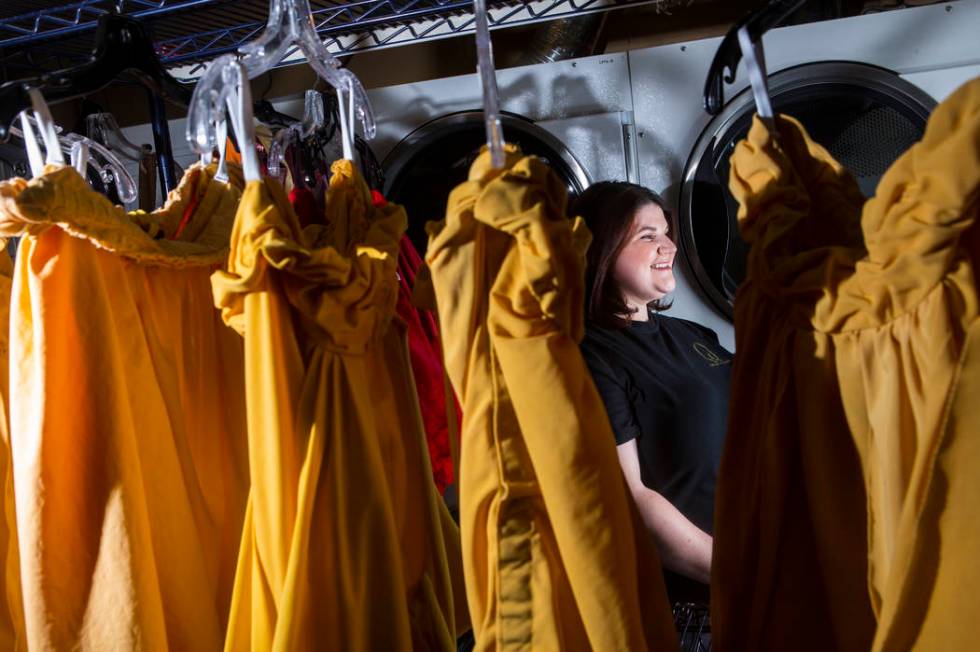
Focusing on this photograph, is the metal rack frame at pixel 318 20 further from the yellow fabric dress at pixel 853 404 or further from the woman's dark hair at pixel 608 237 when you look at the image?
the yellow fabric dress at pixel 853 404

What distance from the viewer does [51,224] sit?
2.83ft

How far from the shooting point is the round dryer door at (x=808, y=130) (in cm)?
154

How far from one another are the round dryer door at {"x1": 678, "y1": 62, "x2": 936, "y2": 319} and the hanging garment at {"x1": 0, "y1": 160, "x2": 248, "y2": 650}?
1023mm

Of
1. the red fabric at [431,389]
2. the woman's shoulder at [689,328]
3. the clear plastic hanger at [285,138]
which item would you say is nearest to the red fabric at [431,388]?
the red fabric at [431,389]

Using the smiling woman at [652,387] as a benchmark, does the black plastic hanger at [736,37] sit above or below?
above

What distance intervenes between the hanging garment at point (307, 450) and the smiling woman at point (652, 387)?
1.69ft

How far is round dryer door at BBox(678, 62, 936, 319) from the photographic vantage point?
5.04ft

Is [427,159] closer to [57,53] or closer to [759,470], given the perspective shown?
[57,53]

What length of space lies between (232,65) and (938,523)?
0.76 metres

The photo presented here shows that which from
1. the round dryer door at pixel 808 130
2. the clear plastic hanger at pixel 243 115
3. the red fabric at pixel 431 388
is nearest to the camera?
the clear plastic hanger at pixel 243 115

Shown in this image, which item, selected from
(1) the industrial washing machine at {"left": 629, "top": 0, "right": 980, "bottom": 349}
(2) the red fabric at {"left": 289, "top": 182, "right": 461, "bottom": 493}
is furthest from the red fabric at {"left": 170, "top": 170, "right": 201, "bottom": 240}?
(1) the industrial washing machine at {"left": 629, "top": 0, "right": 980, "bottom": 349}

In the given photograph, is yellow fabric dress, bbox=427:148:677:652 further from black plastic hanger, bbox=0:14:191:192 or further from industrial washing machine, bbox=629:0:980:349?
industrial washing machine, bbox=629:0:980:349

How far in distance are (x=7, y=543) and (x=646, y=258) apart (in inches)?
38.6

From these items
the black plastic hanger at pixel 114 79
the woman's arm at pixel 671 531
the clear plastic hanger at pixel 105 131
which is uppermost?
the clear plastic hanger at pixel 105 131
